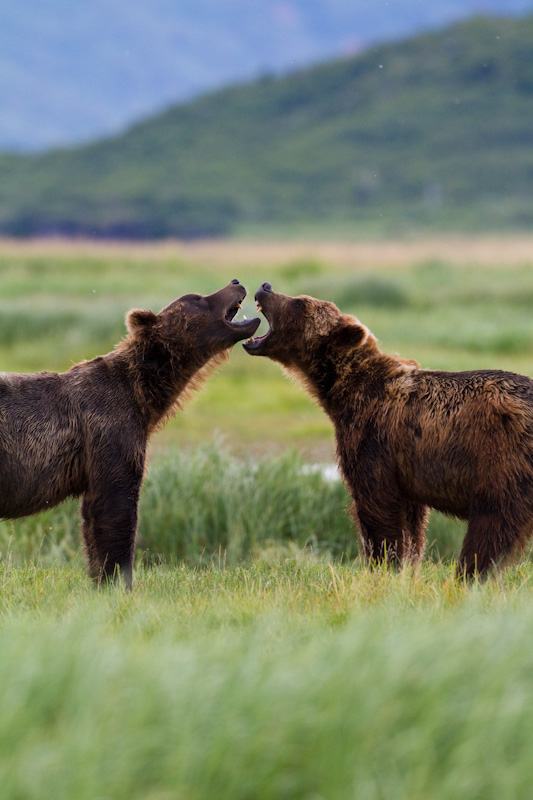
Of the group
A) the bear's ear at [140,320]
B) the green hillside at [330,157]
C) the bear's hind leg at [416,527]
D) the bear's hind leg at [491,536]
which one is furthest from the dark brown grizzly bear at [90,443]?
the green hillside at [330,157]

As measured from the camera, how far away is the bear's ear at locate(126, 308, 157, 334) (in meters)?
5.55

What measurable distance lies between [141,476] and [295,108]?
10643 centimetres

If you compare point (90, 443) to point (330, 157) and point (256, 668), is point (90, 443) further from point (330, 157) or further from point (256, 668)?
point (330, 157)

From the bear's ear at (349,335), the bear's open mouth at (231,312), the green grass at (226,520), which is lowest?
the green grass at (226,520)

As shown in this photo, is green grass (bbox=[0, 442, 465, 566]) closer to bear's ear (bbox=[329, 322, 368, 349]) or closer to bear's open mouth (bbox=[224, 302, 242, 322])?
Result: bear's open mouth (bbox=[224, 302, 242, 322])

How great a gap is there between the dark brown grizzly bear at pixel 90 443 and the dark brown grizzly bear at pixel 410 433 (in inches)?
30.3

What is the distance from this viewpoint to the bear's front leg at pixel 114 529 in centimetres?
500

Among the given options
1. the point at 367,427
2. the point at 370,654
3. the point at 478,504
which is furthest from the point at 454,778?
the point at 367,427

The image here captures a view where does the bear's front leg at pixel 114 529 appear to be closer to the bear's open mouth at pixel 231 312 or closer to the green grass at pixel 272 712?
the bear's open mouth at pixel 231 312

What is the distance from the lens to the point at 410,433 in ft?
16.4

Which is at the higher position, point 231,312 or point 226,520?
point 231,312

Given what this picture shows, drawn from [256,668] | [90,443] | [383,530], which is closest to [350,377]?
[383,530]

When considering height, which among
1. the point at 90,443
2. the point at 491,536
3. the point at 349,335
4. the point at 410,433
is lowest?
the point at 491,536

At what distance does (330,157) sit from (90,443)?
89.1 meters
